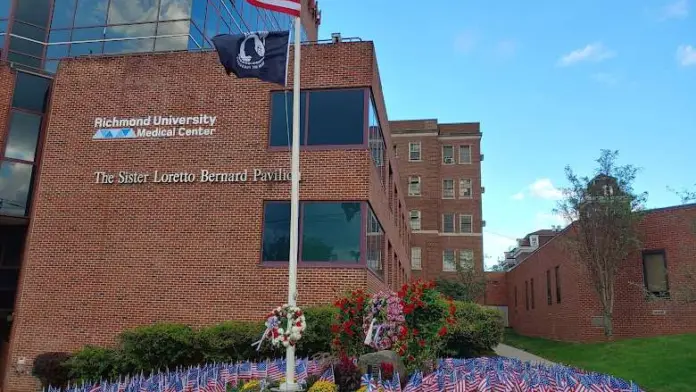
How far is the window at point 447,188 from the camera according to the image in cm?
5022

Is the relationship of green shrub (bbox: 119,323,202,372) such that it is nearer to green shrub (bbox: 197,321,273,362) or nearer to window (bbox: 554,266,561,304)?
green shrub (bbox: 197,321,273,362)

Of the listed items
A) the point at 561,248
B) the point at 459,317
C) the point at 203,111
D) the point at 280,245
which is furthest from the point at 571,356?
the point at 203,111

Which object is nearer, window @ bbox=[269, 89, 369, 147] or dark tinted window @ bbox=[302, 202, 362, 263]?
dark tinted window @ bbox=[302, 202, 362, 263]

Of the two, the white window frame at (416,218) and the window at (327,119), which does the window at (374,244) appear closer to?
the window at (327,119)

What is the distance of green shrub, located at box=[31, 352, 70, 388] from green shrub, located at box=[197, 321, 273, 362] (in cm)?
393

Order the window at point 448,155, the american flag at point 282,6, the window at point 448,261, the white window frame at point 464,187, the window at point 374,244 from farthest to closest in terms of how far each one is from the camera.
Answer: the window at point 448,155
the white window frame at point 464,187
the window at point 448,261
the window at point 374,244
the american flag at point 282,6

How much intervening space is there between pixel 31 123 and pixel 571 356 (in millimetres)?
19973

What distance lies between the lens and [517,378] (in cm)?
914

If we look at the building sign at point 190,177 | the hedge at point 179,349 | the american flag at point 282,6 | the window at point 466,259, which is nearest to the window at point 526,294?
the window at point 466,259

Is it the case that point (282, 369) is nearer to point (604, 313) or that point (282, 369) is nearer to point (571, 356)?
point (571, 356)

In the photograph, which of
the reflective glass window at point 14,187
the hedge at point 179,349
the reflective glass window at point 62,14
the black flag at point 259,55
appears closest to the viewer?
the black flag at point 259,55

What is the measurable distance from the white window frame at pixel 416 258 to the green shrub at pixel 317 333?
3458cm

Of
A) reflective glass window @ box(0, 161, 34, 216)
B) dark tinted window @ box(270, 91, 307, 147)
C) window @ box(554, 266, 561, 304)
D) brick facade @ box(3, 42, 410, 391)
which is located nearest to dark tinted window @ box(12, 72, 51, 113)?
brick facade @ box(3, 42, 410, 391)

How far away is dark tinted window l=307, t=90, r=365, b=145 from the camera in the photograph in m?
15.7
